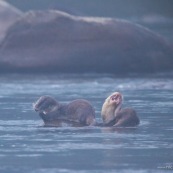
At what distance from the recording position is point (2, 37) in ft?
94.2

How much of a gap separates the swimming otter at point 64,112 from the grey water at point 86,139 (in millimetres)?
186

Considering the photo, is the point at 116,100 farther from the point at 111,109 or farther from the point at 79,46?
the point at 79,46

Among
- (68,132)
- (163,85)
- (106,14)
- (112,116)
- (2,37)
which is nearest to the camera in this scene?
(68,132)

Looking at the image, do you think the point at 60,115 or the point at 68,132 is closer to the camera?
the point at 68,132

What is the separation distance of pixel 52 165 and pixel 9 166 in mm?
417

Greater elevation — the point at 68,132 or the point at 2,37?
the point at 2,37

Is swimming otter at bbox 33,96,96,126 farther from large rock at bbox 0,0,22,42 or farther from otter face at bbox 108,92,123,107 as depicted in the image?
large rock at bbox 0,0,22,42

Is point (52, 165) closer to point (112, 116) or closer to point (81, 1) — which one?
point (112, 116)

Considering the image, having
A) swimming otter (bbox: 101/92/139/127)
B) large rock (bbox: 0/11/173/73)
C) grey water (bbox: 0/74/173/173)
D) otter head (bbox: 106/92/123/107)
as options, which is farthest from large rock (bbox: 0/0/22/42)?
swimming otter (bbox: 101/92/139/127)

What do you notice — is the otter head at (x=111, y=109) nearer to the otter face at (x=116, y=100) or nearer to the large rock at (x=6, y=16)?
the otter face at (x=116, y=100)

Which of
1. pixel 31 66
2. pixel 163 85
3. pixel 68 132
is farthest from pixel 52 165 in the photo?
pixel 31 66

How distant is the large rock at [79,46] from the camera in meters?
26.5

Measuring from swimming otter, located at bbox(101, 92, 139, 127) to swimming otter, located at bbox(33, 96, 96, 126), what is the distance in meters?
0.18

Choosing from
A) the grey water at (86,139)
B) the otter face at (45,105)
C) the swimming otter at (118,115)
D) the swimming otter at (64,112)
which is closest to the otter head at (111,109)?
the swimming otter at (118,115)
